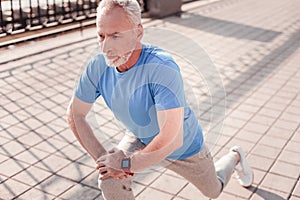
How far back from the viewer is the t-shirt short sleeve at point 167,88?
237 cm

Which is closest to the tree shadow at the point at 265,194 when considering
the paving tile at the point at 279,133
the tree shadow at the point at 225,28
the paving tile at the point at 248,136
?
the paving tile at the point at 248,136

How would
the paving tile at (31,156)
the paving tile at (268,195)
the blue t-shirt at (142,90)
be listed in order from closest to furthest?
the blue t-shirt at (142,90)
the paving tile at (268,195)
the paving tile at (31,156)

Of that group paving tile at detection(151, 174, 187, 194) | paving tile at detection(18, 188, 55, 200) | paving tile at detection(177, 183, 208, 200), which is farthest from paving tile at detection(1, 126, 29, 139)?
paving tile at detection(177, 183, 208, 200)

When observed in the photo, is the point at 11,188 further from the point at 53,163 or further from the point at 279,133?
the point at 279,133

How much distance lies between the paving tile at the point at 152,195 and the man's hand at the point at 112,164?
4.20 feet

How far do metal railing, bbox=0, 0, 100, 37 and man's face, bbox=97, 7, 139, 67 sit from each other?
545cm

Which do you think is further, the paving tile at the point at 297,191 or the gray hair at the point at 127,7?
the paving tile at the point at 297,191

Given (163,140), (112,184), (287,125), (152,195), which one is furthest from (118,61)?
(287,125)

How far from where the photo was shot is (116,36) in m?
2.31

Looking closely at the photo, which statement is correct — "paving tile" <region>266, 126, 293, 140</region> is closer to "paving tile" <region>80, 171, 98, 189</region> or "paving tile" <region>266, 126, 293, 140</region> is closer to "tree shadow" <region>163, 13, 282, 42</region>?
"paving tile" <region>80, 171, 98, 189</region>

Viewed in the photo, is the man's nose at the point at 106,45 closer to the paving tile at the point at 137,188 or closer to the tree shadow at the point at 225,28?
the paving tile at the point at 137,188

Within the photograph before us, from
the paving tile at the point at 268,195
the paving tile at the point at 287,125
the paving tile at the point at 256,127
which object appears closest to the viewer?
the paving tile at the point at 268,195

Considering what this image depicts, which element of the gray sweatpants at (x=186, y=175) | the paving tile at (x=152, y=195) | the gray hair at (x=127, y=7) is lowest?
the paving tile at (x=152, y=195)

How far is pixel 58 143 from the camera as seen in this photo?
15.1 ft
